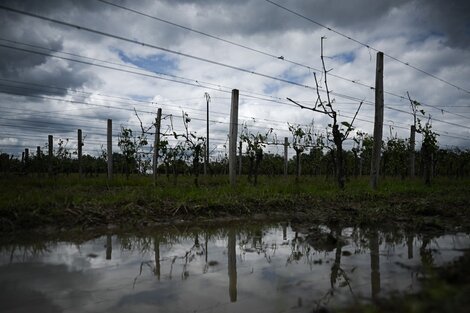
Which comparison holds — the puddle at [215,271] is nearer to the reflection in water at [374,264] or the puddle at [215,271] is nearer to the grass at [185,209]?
the reflection in water at [374,264]

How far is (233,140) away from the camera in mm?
11867

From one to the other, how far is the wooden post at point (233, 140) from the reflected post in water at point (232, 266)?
19.8 feet

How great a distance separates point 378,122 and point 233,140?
19.2 feet

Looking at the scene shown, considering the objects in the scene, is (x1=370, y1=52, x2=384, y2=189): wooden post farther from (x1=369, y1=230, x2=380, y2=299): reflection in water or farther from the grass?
(x1=369, y1=230, x2=380, y2=299): reflection in water

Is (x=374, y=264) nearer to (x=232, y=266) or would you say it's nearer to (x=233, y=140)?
(x=232, y=266)

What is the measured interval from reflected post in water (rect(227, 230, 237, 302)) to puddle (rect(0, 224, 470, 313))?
0.01 metres

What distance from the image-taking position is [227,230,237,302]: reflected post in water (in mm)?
2911

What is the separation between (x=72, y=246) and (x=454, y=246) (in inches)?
202

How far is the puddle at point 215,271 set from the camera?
8.77 ft

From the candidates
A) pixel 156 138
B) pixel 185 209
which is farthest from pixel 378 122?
pixel 156 138

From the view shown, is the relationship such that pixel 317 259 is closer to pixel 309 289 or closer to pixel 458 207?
pixel 309 289

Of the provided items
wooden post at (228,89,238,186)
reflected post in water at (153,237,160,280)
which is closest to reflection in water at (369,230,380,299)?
reflected post in water at (153,237,160,280)

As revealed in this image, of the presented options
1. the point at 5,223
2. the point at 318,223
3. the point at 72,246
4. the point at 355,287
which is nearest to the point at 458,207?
the point at 318,223

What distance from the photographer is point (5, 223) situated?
5.14 metres
